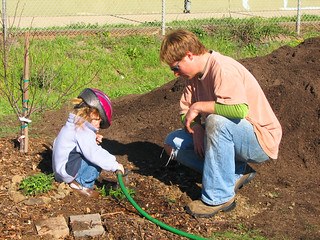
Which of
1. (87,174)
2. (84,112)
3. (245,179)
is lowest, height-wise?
(245,179)

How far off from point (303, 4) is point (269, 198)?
44.2 ft

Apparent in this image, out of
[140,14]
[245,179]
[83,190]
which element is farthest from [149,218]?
[140,14]

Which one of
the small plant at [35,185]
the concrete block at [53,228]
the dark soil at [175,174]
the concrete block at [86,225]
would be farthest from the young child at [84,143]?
the concrete block at [53,228]

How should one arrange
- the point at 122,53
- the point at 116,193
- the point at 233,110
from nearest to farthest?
the point at 233,110
the point at 116,193
the point at 122,53

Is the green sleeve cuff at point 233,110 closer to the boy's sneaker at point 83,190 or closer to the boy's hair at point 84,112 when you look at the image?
the boy's hair at point 84,112

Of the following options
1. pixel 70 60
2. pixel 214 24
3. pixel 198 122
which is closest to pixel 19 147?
pixel 198 122

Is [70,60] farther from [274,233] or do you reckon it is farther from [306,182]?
[274,233]

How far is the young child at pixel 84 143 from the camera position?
196 inches

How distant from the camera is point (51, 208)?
16.2 ft

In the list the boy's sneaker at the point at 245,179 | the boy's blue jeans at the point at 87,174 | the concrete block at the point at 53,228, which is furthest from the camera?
the boy's sneaker at the point at 245,179

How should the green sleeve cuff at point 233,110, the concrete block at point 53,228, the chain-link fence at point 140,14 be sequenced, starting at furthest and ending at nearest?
the chain-link fence at point 140,14 → the green sleeve cuff at point 233,110 → the concrete block at point 53,228

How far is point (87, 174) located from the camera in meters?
5.16

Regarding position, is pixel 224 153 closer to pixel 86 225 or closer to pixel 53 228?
pixel 86 225

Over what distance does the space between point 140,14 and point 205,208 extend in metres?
10.6
